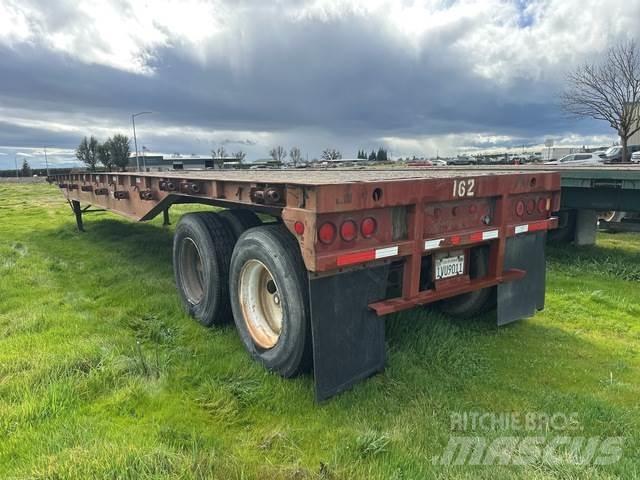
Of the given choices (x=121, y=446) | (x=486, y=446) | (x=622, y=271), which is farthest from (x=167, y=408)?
(x=622, y=271)

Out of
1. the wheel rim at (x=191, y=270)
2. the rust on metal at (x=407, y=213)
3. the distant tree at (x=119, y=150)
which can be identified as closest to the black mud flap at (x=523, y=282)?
the rust on metal at (x=407, y=213)

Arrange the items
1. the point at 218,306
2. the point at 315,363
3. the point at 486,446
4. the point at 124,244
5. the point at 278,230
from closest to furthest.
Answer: the point at 486,446
the point at 315,363
the point at 278,230
the point at 218,306
the point at 124,244

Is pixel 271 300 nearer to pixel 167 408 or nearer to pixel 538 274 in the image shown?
pixel 167 408

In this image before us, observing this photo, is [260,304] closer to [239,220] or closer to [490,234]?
[239,220]

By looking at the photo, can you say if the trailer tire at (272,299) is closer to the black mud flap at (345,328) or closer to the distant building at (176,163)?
the black mud flap at (345,328)

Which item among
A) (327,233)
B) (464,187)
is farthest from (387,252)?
(464,187)

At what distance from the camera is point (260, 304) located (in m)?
3.60

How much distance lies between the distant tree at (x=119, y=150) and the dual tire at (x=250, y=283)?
70.9m

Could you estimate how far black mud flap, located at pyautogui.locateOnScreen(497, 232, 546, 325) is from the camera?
3.83 meters

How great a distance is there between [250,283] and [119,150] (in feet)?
247

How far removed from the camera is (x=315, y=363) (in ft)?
9.30

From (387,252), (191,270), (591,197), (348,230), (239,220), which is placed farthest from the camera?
(591,197)

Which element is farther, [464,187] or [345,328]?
[464,187]

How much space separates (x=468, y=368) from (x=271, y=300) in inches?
61.0
